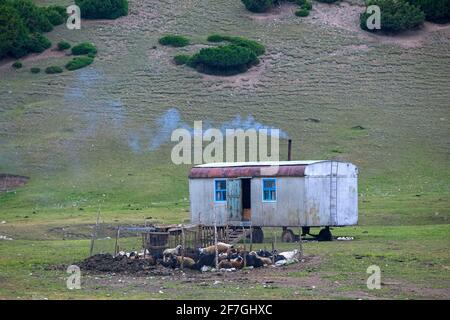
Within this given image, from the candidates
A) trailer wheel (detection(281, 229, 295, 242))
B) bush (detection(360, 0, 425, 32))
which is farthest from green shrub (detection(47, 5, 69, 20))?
trailer wheel (detection(281, 229, 295, 242))

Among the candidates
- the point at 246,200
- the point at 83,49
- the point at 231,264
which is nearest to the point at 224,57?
the point at 83,49

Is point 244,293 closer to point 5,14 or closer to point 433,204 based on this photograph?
point 433,204

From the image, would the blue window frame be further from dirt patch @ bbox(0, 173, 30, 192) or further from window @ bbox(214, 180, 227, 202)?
dirt patch @ bbox(0, 173, 30, 192)

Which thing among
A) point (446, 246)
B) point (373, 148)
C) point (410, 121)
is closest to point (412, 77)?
point (410, 121)

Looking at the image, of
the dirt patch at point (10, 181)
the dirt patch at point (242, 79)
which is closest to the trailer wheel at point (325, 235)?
the dirt patch at point (10, 181)

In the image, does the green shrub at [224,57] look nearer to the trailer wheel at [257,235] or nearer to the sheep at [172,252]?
the trailer wheel at [257,235]

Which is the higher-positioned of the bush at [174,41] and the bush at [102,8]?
the bush at [102,8]

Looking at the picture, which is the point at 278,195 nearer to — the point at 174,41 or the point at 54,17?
the point at 174,41
